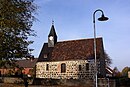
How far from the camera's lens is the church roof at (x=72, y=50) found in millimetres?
55688

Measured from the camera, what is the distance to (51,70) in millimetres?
60500

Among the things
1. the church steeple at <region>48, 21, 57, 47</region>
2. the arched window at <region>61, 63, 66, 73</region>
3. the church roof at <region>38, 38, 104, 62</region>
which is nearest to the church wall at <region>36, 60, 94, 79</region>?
the arched window at <region>61, 63, 66, 73</region>

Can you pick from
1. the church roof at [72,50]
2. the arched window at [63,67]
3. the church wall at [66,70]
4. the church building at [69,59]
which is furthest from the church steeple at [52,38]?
the arched window at [63,67]

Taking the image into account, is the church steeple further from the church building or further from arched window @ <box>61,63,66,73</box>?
arched window @ <box>61,63,66,73</box>

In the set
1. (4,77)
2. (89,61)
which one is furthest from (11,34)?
(89,61)

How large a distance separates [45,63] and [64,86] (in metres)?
23.0

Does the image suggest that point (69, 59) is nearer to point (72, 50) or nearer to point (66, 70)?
point (72, 50)

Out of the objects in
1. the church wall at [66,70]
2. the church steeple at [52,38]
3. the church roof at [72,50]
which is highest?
the church steeple at [52,38]

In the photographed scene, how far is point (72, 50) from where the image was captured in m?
58.3

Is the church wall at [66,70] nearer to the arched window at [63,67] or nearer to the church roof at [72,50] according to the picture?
the arched window at [63,67]

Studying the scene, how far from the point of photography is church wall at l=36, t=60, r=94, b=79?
5517cm

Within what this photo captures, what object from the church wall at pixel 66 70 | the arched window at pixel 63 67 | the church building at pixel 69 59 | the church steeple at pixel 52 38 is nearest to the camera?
the church building at pixel 69 59

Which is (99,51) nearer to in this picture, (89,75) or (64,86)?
(89,75)

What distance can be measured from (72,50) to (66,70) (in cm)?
471
